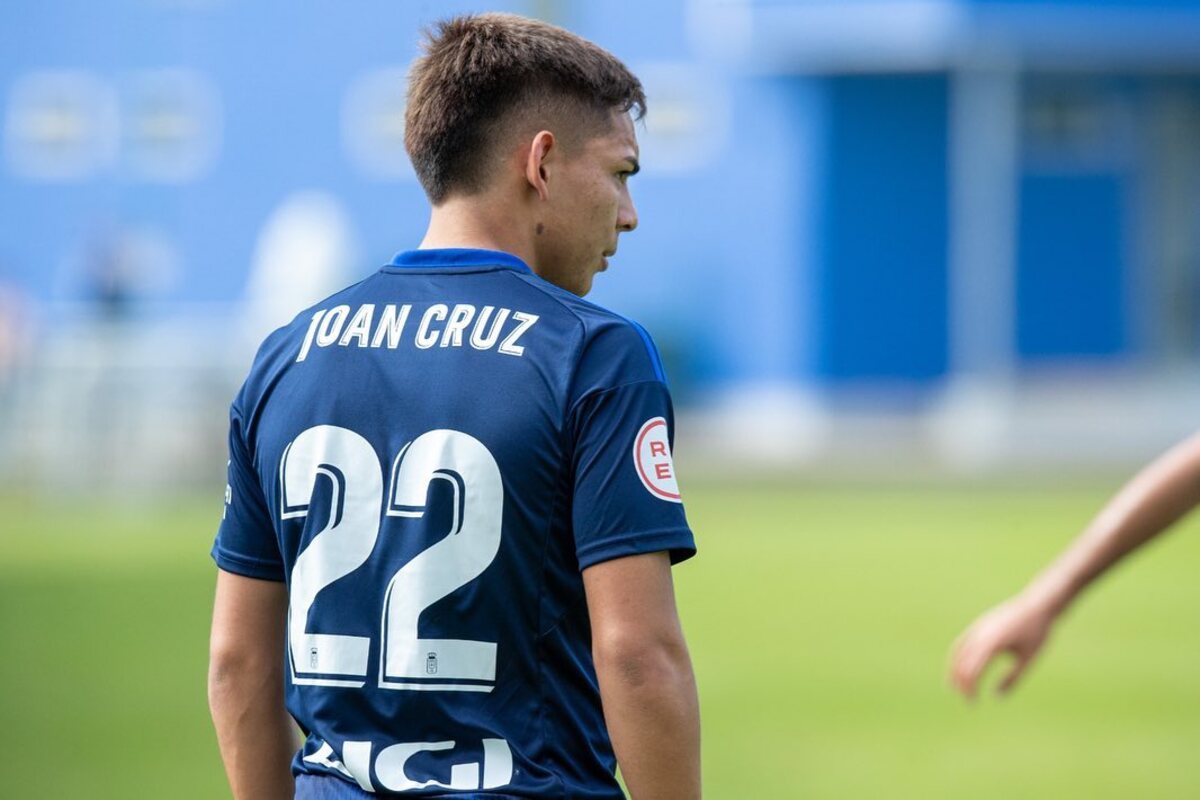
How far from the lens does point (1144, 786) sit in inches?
302

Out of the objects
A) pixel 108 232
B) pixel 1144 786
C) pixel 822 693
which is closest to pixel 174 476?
pixel 108 232

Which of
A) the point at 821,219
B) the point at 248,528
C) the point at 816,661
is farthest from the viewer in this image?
the point at 821,219

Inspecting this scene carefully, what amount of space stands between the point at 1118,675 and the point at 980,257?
53.9 ft

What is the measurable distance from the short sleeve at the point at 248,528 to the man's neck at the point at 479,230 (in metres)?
0.41

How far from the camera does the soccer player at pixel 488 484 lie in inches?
103

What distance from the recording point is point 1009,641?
3.66m

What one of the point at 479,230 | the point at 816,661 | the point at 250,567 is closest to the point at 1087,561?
the point at 479,230

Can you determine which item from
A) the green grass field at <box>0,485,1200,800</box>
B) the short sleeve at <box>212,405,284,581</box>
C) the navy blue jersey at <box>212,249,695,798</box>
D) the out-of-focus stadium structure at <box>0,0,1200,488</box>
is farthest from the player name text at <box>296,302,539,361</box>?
the out-of-focus stadium structure at <box>0,0,1200,488</box>

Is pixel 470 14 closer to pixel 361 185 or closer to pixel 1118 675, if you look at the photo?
pixel 1118 675

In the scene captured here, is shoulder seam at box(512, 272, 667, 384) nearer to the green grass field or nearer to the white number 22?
the white number 22

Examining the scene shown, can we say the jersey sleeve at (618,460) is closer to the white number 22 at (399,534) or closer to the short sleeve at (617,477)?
the short sleeve at (617,477)

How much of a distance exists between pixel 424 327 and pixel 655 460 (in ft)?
1.22

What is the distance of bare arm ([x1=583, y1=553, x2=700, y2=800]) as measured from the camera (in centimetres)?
260

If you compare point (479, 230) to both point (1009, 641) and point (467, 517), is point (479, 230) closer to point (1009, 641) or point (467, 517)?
point (467, 517)
